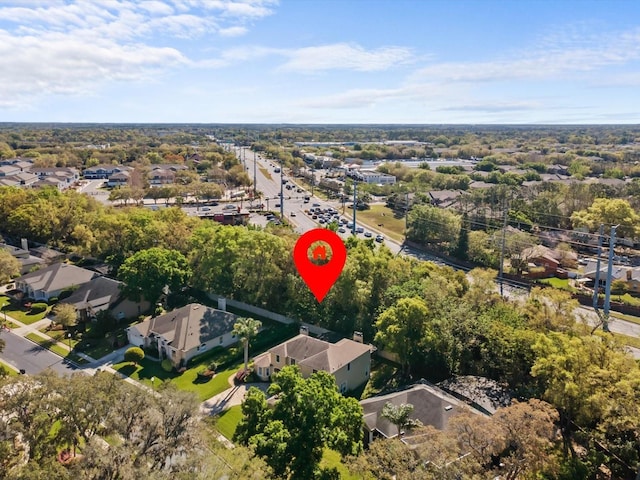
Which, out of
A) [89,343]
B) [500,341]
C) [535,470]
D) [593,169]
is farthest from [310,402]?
[593,169]

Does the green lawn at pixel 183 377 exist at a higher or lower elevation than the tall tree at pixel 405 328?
lower

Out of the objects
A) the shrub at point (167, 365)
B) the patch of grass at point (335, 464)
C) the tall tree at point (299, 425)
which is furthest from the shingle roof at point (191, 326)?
the tall tree at point (299, 425)

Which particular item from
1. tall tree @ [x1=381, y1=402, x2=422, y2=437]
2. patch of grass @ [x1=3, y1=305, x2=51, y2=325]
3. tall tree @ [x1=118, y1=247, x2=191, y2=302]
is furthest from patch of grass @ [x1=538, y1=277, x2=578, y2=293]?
patch of grass @ [x1=3, y1=305, x2=51, y2=325]

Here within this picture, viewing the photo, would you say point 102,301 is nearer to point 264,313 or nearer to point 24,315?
point 24,315

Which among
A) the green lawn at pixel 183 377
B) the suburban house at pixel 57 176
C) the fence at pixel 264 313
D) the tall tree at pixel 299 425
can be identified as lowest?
the green lawn at pixel 183 377

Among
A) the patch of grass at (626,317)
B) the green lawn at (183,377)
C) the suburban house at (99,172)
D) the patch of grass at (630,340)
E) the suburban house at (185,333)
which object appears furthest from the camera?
the suburban house at (99,172)

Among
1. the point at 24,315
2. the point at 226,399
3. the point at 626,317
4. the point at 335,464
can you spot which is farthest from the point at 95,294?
the point at 626,317

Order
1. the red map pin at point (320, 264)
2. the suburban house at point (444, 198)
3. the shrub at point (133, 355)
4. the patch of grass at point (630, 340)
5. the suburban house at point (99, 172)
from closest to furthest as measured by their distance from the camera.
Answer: the shrub at point (133, 355) < the red map pin at point (320, 264) < the patch of grass at point (630, 340) < the suburban house at point (444, 198) < the suburban house at point (99, 172)

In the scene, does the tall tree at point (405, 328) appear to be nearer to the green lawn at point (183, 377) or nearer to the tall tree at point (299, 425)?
the tall tree at point (299, 425)
